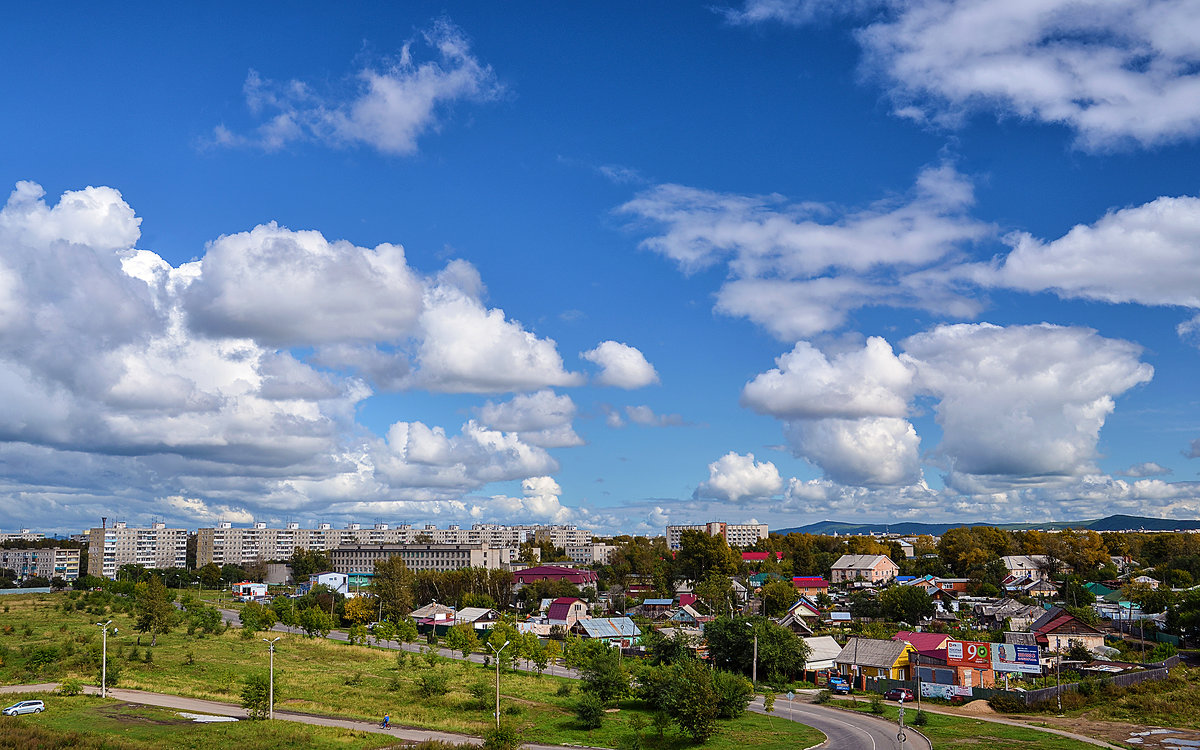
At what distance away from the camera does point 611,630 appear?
90.2m

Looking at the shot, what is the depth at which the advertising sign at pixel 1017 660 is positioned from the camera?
60.7 meters

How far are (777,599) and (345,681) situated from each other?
216 ft

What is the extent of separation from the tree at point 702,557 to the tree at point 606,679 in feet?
283

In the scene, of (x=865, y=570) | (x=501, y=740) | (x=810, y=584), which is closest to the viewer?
(x=501, y=740)

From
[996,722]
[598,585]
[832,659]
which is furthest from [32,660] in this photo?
[598,585]

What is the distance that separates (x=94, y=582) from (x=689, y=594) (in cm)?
9443

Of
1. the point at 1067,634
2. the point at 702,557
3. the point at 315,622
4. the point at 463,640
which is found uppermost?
the point at 702,557

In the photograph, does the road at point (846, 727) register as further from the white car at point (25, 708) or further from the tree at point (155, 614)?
the tree at point (155, 614)

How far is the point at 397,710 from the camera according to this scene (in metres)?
51.4

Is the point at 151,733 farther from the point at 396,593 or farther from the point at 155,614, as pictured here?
the point at 396,593

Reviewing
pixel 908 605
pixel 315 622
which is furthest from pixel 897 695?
pixel 315 622

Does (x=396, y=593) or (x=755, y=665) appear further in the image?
(x=396, y=593)

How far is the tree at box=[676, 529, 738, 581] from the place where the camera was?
142875 millimetres

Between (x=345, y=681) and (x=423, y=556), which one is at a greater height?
(x=423, y=556)
